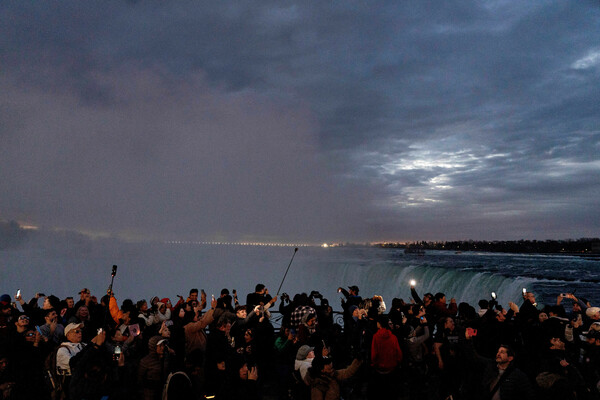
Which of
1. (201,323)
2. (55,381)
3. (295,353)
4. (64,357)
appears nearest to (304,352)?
(295,353)

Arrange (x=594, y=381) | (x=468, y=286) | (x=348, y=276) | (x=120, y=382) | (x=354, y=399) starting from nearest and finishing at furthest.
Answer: (x=594, y=381), (x=120, y=382), (x=354, y=399), (x=468, y=286), (x=348, y=276)

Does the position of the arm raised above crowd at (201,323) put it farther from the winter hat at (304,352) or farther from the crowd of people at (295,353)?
the winter hat at (304,352)

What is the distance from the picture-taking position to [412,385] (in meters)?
8.14

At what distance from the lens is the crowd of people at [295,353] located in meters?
5.41

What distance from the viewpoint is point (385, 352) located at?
691cm

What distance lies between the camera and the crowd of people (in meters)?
5.41

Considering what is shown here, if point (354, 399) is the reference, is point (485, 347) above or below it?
above

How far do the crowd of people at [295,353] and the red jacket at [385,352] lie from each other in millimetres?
18

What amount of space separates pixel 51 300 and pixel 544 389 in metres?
10.3

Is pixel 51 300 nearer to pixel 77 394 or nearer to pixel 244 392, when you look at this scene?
pixel 77 394

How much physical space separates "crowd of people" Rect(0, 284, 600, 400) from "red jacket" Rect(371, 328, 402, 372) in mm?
18

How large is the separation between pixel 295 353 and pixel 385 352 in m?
1.76

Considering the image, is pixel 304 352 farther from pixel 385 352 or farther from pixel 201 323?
pixel 201 323

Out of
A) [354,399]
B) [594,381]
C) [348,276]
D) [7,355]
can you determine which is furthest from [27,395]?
[348,276]
